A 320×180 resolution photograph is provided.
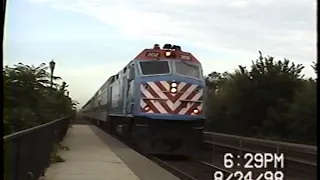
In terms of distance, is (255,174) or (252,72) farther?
(252,72)

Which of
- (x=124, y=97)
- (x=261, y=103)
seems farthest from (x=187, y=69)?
(x=261, y=103)

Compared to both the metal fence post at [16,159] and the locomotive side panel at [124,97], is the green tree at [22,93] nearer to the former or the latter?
the metal fence post at [16,159]

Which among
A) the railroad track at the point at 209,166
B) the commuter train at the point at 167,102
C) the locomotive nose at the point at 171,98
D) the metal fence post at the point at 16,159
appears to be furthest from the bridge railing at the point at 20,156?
the commuter train at the point at 167,102

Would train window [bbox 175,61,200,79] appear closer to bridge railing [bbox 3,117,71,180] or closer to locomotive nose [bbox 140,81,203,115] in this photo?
locomotive nose [bbox 140,81,203,115]

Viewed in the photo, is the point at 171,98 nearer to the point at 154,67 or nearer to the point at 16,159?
the point at 154,67

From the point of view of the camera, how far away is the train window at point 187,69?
49.4ft

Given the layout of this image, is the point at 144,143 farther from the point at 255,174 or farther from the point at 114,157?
the point at 255,174

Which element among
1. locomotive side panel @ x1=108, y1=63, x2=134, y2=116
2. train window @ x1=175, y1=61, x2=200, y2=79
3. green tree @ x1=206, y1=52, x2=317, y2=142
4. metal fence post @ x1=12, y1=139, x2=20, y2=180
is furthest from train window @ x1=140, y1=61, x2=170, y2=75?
metal fence post @ x1=12, y1=139, x2=20, y2=180

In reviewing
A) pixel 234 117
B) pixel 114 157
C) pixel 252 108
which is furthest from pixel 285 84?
pixel 114 157

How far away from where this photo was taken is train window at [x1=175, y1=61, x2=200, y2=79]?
15.0 metres

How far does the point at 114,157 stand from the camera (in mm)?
15578

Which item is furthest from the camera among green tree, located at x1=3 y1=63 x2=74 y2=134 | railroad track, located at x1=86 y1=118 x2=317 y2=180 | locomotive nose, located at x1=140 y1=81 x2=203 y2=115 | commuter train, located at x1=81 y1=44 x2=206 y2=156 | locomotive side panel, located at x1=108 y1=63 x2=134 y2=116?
locomotive side panel, located at x1=108 y1=63 x2=134 y2=116

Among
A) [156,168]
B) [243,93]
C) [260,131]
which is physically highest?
[243,93]

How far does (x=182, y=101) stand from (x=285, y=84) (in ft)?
10.9
